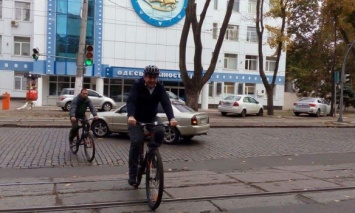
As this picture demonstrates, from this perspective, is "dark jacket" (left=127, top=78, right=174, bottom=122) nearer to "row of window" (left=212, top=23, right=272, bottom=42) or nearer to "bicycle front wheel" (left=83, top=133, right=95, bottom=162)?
"bicycle front wheel" (left=83, top=133, right=95, bottom=162)

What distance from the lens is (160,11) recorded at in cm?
4009

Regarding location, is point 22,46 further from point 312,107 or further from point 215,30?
point 312,107

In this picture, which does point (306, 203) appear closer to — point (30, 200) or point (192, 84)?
point (30, 200)

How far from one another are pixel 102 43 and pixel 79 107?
29.6 m

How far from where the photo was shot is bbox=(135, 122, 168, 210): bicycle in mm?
5176

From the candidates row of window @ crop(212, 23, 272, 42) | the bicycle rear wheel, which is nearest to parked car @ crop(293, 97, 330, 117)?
row of window @ crop(212, 23, 272, 42)

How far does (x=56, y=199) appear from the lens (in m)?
5.64

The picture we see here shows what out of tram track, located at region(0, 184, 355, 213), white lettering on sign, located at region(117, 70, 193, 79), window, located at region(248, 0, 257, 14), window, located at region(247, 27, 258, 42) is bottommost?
Result: tram track, located at region(0, 184, 355, 213)

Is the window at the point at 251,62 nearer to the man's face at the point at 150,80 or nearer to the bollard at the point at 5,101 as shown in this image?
the bollard at the point at 5,101

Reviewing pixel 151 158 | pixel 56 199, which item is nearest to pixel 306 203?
pixel 151 158

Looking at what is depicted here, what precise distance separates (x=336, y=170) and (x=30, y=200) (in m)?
6.33

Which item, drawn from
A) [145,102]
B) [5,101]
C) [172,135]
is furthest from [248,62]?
[145,102]

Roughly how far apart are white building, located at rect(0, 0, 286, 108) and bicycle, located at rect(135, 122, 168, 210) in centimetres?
3185

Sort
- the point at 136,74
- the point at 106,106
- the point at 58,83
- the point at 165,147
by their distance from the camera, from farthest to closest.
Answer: the point at 136,74, the point at 58,83, the point at 106,106, the point at 165,147
